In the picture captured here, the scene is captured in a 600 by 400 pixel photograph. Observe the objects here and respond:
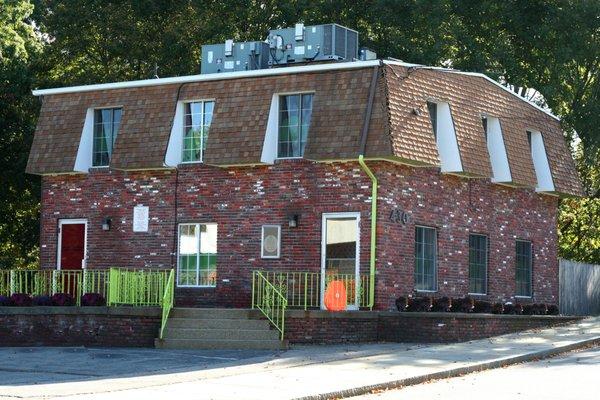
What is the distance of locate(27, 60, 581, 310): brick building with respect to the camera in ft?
89.1

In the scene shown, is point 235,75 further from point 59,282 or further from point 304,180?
point 59,282

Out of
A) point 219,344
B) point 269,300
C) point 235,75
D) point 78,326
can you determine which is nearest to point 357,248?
point 269,300

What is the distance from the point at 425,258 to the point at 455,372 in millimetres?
8321

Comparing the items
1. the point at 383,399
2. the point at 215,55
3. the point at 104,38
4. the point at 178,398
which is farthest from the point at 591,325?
the point at 104,38

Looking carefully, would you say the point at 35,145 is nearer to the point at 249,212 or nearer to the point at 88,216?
the point at 88,216

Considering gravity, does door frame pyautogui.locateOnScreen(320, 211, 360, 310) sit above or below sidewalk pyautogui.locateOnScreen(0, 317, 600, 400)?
above

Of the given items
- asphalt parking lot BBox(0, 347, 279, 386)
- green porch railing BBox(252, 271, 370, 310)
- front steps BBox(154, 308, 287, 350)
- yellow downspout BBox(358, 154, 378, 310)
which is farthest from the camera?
green porch railing BBox(252, 271, 370, 310)

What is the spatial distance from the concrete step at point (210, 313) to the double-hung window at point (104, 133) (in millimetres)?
6146

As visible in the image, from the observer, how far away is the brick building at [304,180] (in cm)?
2717

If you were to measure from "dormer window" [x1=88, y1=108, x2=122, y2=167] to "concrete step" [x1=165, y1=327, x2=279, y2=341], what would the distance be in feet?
22.9

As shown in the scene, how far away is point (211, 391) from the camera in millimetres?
17578

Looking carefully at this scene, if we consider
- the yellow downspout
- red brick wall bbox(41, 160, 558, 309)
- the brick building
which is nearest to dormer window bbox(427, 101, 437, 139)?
the brick building

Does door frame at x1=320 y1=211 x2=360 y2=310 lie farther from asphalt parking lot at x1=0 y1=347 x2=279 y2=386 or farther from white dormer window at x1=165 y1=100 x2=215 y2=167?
white dormer window at x1=165 y1=100 x2=215 y2=167

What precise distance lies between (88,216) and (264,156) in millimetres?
5544
